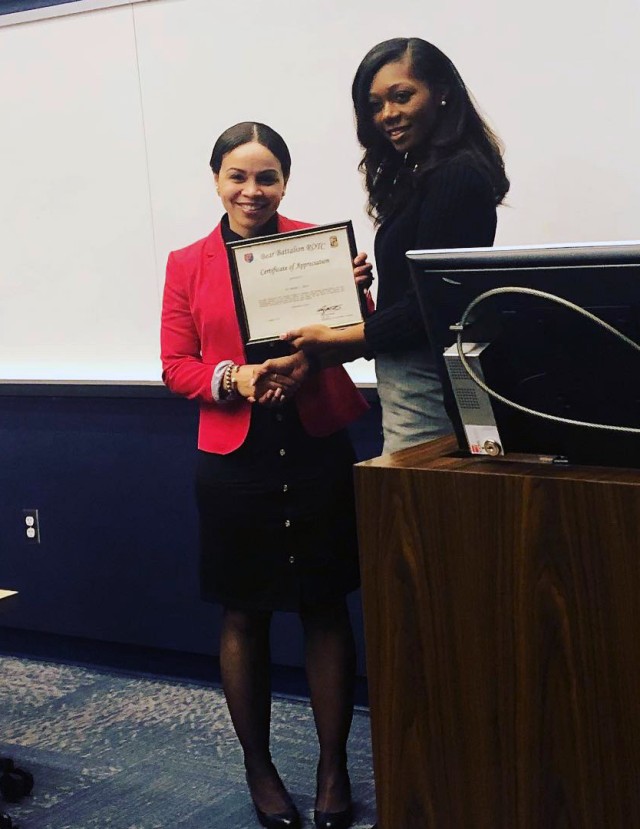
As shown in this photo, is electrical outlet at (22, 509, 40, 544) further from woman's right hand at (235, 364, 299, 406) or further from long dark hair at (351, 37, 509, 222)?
long dark hair at (351, 37, 509, 222)

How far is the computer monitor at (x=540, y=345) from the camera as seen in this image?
1382 mm

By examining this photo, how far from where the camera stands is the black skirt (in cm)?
254

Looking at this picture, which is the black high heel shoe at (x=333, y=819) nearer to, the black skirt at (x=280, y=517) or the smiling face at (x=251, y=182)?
the black skirt at (x=280, y=517)

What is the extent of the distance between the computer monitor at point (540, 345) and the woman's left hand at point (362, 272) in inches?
37.4

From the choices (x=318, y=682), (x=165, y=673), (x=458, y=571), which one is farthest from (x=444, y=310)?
(x=165, y=673)

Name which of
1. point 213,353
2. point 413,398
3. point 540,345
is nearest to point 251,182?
point 213,353

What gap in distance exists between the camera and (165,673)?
367 cm

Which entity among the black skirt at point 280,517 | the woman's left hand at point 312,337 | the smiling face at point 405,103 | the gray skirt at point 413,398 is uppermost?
the smiling face at point 405,103

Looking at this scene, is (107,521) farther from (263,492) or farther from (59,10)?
(59,10)

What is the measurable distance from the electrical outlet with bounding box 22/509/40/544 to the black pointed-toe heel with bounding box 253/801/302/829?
1.54 metres

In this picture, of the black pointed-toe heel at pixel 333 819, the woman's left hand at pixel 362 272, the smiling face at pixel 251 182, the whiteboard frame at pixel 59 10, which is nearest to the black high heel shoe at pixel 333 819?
the black pointed-toe heel at pixel 333 819

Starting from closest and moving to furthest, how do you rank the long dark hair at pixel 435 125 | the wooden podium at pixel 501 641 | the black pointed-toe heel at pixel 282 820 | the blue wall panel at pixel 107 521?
1. the wooden podium at pixel 501 641
2. the long dark hair at pixel 435 125
3. the black pointed-toe heel at pixel 282 820
4. the blue wall panel at pixel 107 521

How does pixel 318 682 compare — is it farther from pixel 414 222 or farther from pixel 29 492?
pixel 29 492

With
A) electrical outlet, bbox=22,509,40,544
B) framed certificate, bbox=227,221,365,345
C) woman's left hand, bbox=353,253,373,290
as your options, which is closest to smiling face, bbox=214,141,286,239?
framed certificate, bbox=227,221,365,345
